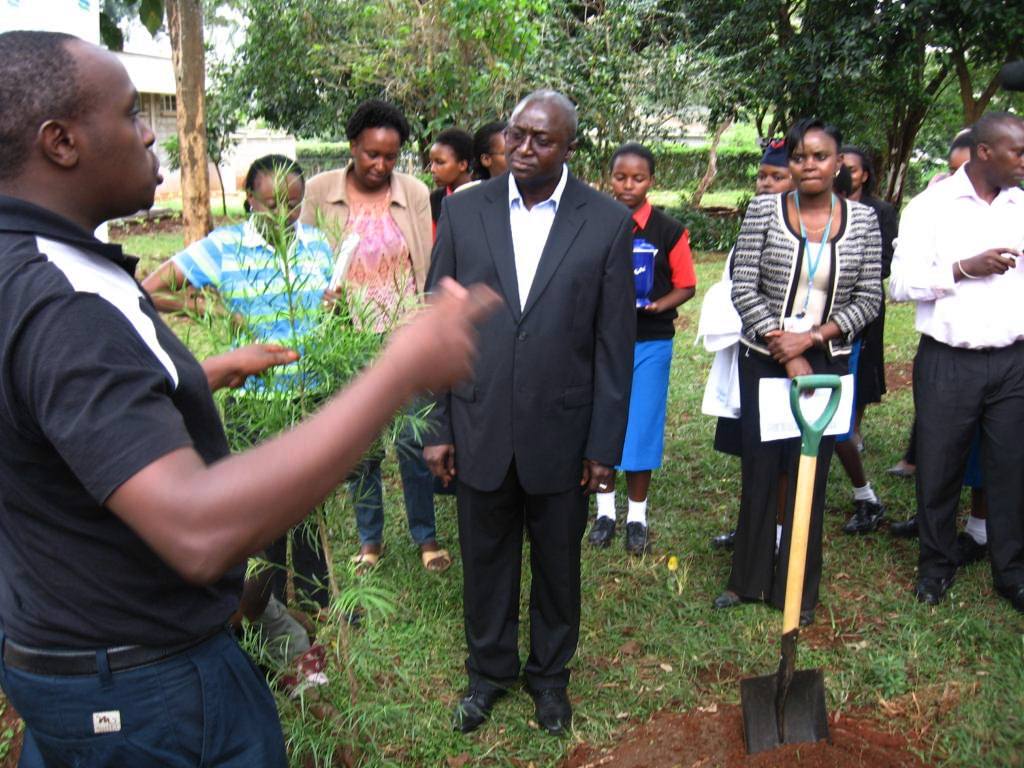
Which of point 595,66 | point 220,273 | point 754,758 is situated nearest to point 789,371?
point 754,758

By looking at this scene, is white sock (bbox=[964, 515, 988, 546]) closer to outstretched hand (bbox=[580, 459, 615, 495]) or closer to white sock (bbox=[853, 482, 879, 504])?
white sock (bbox=[853, 482, 879, 504])

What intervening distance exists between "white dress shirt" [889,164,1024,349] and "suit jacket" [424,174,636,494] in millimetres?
1660

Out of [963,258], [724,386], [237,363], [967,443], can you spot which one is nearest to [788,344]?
[724,386]

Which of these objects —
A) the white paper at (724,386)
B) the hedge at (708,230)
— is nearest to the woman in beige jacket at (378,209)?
the white paper at (724,386)

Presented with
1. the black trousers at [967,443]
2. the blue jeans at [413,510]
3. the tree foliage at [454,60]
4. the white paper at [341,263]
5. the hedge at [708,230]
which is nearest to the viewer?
the white paper at [341,263]

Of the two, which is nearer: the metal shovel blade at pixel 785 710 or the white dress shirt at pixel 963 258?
the metal shovel blade at pixel 785 710

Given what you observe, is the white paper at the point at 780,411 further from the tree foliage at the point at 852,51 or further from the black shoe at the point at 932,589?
the tree foliage at the point at 852,51

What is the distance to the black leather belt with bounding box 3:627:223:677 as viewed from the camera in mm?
1615

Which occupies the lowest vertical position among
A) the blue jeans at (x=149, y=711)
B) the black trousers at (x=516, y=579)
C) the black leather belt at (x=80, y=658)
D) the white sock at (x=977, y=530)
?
the white sock at (x=977, y=530)

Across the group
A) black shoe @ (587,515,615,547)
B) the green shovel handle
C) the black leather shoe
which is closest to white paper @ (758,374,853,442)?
the green shovel handle

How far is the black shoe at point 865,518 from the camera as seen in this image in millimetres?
5188

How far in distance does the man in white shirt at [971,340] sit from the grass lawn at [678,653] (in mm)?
344

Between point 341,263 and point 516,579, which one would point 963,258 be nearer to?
point 516,579

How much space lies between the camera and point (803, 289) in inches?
161
